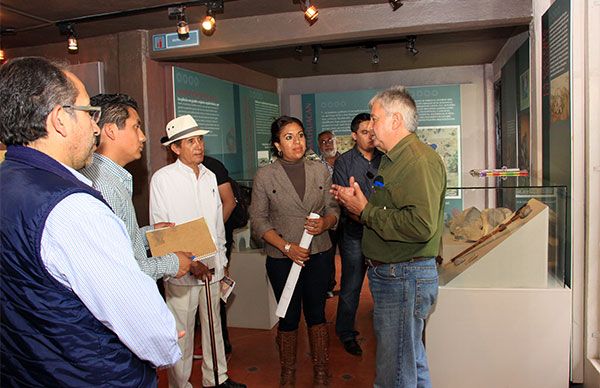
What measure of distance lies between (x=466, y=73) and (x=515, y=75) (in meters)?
2.64

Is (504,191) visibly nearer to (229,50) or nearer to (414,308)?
(414,308)

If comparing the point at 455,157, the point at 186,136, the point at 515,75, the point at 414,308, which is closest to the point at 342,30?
the point at 186,136

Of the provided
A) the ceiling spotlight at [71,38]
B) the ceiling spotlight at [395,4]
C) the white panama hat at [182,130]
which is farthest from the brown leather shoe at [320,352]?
the ceiling spotlight at [71,38]

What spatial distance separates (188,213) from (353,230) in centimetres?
128

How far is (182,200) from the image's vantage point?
2910 millimetres

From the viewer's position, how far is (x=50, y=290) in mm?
1167

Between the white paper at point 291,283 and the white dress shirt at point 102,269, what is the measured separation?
1.61 metres

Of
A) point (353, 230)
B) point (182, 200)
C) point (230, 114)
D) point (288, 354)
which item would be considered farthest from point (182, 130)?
point (230, 114)

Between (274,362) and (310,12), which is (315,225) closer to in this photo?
(274,362)

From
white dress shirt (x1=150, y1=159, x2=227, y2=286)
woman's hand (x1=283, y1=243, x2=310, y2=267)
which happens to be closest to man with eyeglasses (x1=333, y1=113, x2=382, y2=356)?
woman's hand (x1=283, y1=243, x2=310, y2=267)

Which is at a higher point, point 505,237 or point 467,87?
point 467,87

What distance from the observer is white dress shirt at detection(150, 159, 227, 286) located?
2889 mm

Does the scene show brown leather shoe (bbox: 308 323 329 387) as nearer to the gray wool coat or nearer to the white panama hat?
the gray wool coat

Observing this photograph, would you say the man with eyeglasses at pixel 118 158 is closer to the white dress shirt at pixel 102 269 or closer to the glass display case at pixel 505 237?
the white dress shirt at pixel 102 269
